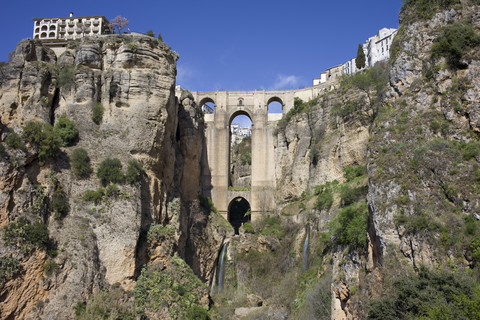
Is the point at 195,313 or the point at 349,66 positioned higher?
the point at 349,66

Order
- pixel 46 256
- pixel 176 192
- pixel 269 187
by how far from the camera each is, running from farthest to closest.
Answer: pixel 269 187, pixel 176 192, pixel 46 256

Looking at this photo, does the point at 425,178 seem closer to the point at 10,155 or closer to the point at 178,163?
the point at 10,155

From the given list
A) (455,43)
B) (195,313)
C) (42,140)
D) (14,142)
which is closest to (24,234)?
(14,142)

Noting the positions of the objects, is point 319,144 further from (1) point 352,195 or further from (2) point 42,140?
(2) point 42,140

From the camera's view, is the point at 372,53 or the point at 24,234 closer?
the point at 24,234

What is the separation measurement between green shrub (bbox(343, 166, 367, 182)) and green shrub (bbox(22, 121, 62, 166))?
19301 millimetres

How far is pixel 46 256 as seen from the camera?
22.1m

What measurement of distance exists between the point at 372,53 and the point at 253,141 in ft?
70.8

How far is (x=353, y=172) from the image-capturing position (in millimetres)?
34406

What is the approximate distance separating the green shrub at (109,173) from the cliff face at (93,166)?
41cm

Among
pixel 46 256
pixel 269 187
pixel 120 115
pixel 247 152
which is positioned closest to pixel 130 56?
pixel 120 115

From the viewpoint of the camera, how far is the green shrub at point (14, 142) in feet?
75.5

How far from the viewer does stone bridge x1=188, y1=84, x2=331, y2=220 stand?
140ft

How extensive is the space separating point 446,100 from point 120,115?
17.3 meters
